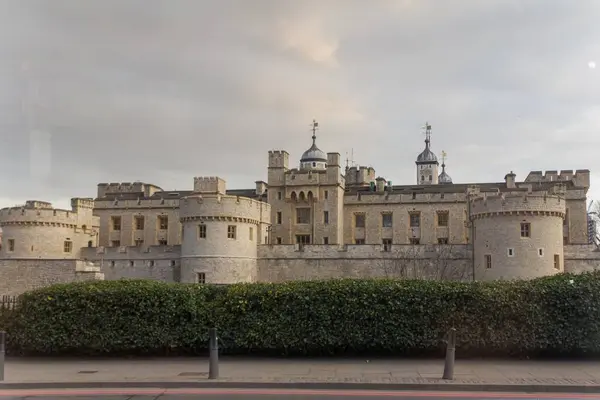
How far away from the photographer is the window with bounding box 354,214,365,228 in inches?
2345

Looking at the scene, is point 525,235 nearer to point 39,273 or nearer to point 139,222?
point 39,273

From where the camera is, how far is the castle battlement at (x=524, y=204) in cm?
3897

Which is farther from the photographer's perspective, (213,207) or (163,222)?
(163,222)

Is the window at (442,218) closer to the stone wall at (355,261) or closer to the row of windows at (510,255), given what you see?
the stone wall at (355,261)

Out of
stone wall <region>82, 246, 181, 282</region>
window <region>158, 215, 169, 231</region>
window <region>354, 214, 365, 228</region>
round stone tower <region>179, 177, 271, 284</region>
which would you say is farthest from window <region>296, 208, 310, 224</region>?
stone wall <region>82, 246, 181, 282</region>

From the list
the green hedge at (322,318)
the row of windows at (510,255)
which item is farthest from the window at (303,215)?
the green hedge at (322,318)

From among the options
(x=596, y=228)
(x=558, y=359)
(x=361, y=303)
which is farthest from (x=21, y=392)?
(x=596, y=228)

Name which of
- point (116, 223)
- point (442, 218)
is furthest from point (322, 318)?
point (116, 223)

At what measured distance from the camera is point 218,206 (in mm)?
42906

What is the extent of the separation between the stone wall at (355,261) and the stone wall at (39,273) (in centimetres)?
1258

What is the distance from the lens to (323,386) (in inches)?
487

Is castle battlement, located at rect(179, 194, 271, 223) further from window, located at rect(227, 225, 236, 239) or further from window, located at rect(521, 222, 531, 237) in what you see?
window, located at rect(521, 222, 531, 237)

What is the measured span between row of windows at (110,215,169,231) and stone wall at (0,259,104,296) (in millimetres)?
18471

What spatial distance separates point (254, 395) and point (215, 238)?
3144 centimetres
